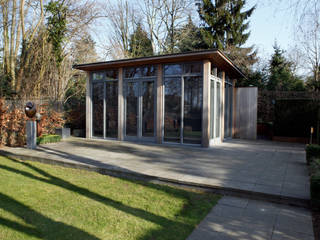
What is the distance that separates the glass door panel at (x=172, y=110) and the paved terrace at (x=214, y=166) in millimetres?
803

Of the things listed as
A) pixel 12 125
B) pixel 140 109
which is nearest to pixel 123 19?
pixel 140 109

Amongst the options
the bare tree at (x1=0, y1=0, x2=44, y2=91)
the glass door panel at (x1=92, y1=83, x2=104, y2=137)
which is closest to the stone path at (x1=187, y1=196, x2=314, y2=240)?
the glass door panel at (x1=92, y1=83, x2=104, y2=137)

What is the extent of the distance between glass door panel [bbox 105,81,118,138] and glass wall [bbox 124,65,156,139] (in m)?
0.52

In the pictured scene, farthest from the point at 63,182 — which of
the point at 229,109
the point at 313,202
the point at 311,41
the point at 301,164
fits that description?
the point at 311,41

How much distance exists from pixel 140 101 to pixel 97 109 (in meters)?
2.37

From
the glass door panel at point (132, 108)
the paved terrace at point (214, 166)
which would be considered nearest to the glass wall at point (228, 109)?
the paved terrace at point (214, 166)

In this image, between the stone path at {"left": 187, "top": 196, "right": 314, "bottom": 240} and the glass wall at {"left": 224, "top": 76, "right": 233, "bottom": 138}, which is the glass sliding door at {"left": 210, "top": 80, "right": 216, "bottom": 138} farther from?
the stone path at {"left": 187, "top": 196, "right": 314, "bottom": 240}

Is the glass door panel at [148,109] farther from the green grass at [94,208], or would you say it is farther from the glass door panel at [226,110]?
the green grass at [94,208]

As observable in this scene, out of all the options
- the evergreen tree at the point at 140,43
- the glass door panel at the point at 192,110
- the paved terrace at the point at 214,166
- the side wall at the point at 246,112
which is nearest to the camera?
the paved terrace at the point at 214,166

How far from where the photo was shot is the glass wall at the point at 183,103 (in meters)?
8.31

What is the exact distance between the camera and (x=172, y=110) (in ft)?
28.6

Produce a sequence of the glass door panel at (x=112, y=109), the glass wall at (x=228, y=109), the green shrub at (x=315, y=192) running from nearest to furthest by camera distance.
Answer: the green shrub at (x=315, y=192), the glass door panel at (x=112, y=109), the glass wall at (x=228, y=109)

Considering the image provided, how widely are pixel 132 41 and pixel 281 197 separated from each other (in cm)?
1848

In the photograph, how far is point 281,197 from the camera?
3643 mm
